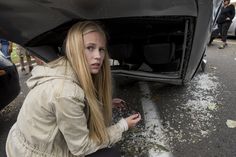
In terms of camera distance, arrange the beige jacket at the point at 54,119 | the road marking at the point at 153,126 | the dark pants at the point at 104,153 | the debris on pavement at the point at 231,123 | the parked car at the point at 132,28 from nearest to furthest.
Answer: the beige jacket at the point at 54,119 → the dark pants at the point at 104,153 → the parked car at the point at 132,28 → the road marking at the point at 153,126 → the debris on pavement at the point at 231,123

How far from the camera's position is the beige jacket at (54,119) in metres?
1.77

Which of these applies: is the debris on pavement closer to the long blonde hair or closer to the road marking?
the road marking

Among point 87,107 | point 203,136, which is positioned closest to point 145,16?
point 87,107

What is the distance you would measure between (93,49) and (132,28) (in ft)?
3.94

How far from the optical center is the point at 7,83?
345cm

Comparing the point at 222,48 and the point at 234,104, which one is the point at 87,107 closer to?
the point at 234,104

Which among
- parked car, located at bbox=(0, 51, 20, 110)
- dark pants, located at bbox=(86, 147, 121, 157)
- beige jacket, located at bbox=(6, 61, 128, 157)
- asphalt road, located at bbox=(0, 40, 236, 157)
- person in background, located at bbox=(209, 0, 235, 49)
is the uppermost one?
beige jacket, located at bbox=(6, 61, 128, 157)

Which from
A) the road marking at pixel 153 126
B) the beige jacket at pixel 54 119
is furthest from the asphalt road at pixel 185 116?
the beige jacket at pixel 54 119

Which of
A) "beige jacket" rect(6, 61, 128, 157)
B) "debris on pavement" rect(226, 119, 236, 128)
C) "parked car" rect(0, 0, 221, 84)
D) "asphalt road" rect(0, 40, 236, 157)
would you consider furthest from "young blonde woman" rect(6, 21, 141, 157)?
"debris on pavement" rect(226, 119, 236, 128)

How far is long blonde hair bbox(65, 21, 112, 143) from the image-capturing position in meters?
1.88

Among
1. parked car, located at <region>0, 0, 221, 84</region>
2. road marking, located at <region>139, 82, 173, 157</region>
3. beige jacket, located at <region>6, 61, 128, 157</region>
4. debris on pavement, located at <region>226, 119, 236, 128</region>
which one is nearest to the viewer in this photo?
beige jacket, located at <region>6, 61, 128, 157</region>

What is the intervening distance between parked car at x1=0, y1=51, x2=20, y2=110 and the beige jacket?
1.44 m

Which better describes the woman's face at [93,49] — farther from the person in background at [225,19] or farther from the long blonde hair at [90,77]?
the person in background at [225,19]

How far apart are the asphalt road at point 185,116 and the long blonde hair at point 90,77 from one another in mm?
932
